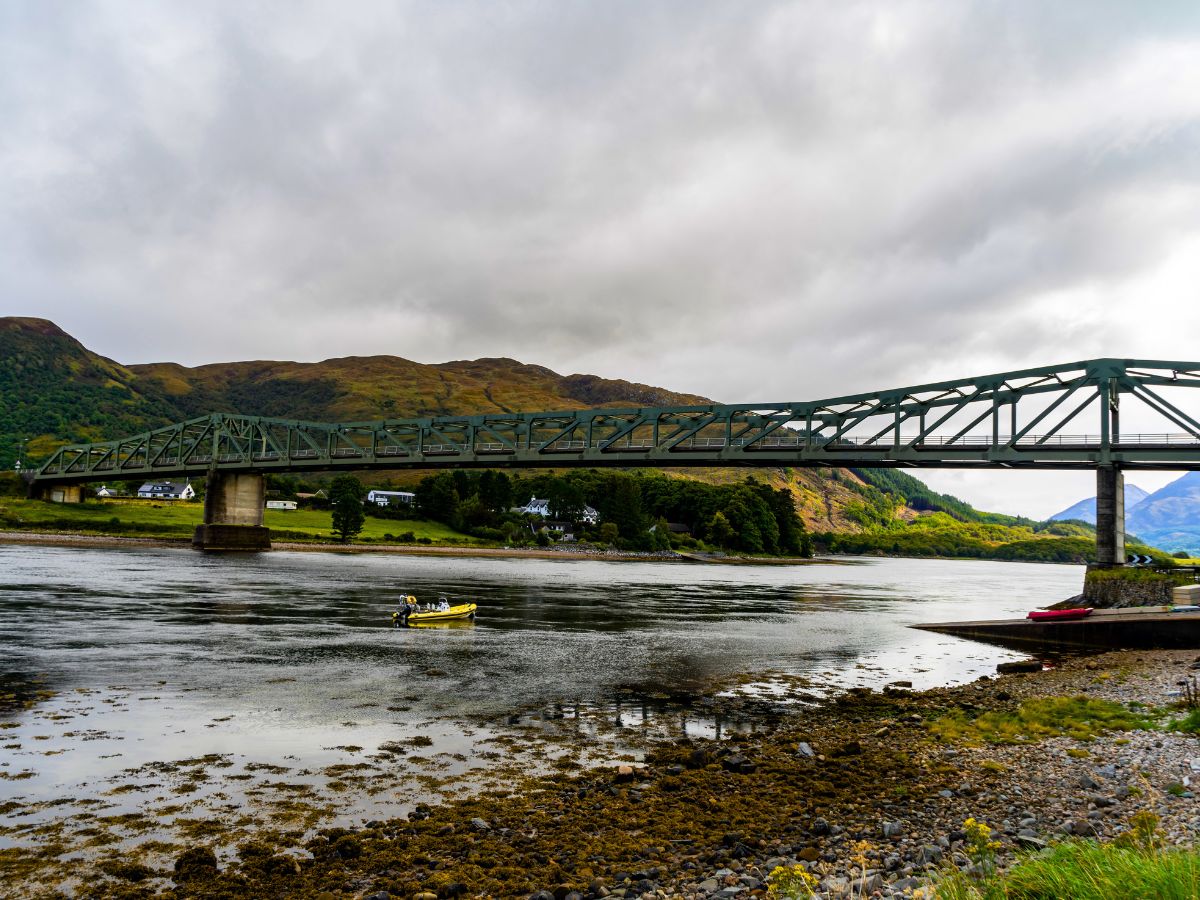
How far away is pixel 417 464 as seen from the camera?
12119 centimetres

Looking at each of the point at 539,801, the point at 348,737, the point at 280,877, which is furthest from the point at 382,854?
the point at 348,737

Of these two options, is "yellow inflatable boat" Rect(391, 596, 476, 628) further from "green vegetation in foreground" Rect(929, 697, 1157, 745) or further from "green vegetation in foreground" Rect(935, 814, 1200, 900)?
"green vegetation in foreground" Rect(935, 814, 1200, 900)

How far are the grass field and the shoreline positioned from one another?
484 centimetres

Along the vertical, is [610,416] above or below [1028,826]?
above

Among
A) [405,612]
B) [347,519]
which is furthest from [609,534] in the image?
[405,612]

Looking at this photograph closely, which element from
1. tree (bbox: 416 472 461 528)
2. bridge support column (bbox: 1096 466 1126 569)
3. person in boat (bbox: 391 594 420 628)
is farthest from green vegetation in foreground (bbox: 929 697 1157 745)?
tree (bbox: 416 472 461 528)

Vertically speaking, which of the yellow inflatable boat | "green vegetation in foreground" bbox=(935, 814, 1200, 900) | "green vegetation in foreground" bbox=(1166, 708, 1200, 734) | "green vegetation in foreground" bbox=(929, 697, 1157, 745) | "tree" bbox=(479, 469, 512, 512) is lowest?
the yellow inflatable boat

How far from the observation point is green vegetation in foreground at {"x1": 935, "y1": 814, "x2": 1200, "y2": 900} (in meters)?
6.14

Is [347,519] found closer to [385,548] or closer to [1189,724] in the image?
[385,548]

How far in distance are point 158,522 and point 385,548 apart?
136ft

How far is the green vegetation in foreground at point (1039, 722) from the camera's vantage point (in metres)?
19.2

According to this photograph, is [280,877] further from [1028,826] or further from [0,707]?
[0,707]

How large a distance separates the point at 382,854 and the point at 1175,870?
10.1m

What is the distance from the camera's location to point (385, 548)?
13812 centimetres
